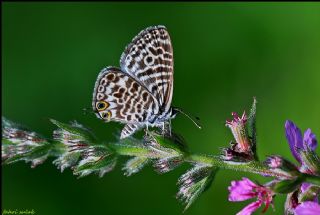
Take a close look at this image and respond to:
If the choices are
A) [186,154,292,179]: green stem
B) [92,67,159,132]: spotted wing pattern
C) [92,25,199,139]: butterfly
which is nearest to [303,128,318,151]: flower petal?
[186,154,292,179]: green stem

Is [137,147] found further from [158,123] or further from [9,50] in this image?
[9,50]

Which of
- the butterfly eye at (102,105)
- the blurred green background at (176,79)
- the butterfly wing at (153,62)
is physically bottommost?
the blurred green background at (176,79)

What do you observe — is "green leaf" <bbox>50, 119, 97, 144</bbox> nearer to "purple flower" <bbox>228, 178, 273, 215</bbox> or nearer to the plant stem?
"purple flower" <bbox>228, 178, 273, 215</bbox>

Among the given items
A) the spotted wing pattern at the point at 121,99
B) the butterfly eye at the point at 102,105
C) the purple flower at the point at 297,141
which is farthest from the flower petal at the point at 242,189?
the butterfly eye at the point at 102,105

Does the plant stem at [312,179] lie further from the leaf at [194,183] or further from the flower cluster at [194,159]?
the leaf at [194,183]

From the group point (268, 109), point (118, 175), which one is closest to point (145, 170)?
point (118, 175)
